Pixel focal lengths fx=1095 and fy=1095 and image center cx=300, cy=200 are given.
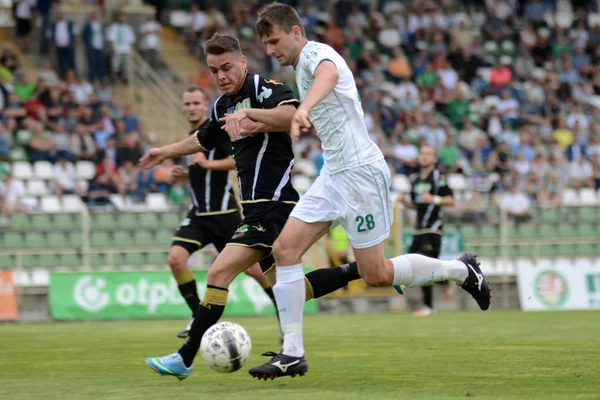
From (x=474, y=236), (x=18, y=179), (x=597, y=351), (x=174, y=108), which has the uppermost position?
(x=174, y=108)

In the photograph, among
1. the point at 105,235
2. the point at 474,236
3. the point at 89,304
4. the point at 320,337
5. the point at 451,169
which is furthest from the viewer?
the point at 451,169

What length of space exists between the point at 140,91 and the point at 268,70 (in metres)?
2.97

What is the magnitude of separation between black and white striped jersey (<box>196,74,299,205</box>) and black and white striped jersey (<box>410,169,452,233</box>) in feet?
28.2

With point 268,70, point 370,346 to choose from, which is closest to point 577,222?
point 268,70

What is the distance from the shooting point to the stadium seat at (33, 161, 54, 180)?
19656mm

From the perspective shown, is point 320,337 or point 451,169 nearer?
point 320,337

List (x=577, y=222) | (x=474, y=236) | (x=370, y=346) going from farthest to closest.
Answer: (x=577, y=222)
(x=474, y=236)
(x=370, y=346)

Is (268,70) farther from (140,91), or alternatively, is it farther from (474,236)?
(474,236)

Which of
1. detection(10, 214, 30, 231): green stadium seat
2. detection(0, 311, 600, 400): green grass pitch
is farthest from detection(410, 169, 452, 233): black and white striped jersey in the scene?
detection(10, 214, 30, 231): green stadium seat

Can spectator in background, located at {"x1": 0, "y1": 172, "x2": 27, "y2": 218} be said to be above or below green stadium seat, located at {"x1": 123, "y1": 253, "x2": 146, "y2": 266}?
above

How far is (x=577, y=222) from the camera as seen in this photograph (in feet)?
71.1

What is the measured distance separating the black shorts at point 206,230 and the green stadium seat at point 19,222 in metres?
7.24

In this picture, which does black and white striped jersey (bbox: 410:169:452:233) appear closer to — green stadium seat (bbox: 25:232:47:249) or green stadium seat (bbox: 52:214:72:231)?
green stadium seat (bbox: 52:214:72:231)

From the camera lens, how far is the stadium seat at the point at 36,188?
19.2 m
